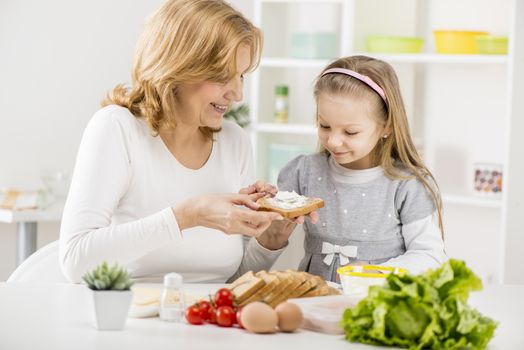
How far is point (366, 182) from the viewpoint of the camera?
2.39 meters

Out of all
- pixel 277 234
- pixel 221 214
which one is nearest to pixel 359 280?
pixel 221 214

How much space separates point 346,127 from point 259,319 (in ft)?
2.94

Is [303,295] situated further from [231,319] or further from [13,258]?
[13,258]

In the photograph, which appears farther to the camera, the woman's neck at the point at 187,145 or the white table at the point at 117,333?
the woman's neck at the point at 187,145

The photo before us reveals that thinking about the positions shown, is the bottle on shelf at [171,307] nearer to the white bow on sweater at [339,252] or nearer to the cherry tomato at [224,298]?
the cherry tomato at [224,298]

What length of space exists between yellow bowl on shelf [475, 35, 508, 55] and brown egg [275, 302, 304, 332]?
Answer: 8.44 feet

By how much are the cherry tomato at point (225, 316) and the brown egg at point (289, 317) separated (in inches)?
3.4

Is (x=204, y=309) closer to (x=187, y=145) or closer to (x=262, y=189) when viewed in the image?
(x=262, y=189)

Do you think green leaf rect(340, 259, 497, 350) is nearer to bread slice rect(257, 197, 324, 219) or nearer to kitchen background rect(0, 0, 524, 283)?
bread slice rect(257, 197, 324, 219)

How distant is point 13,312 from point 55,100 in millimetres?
2937

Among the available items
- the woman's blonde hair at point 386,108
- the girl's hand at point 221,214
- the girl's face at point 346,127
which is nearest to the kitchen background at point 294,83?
the woman's blonde hair at point 386,108

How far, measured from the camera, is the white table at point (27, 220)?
12.0ft

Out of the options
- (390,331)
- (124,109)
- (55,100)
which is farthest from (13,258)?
(390,331)

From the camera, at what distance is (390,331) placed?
1456 mm
